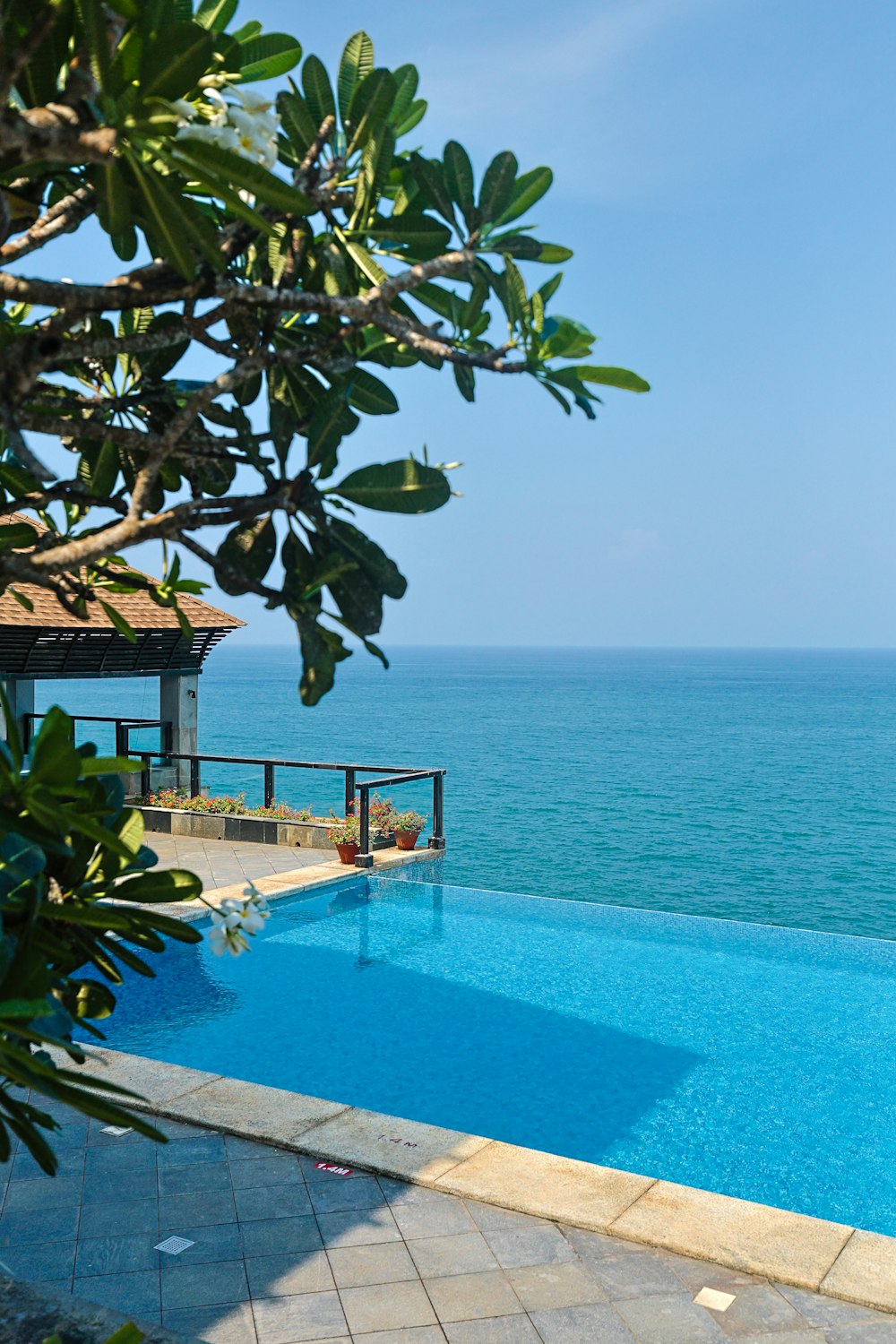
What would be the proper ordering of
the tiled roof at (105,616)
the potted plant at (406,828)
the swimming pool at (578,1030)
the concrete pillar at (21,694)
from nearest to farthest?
the swimming pool at (578,1030), the tiled roof at (105,616), the potted plant at (406,828), the concrete pillar at (21,694)

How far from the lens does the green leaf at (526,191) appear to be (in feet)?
6.60

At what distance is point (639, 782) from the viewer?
4606cm

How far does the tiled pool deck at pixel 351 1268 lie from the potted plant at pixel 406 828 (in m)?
9.74

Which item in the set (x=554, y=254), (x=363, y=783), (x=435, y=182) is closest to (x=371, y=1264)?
(x=554, y=254)

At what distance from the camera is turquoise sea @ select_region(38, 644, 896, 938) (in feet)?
80.9

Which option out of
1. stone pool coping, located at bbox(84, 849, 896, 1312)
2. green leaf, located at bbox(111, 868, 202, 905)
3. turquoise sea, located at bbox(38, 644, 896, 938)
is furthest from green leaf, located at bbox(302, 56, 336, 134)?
turquoise sea, located at bbox(38, 644, 896, 938)

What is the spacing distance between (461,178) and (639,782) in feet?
148

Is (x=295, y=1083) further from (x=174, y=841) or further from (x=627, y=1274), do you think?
(x=174, y=841)

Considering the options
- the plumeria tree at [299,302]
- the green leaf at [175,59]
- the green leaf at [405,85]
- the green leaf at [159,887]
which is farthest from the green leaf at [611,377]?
the green leaf at [159,887]

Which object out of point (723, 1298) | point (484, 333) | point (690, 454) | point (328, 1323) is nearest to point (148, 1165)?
point (328, 1323)

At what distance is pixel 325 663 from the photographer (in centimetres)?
210

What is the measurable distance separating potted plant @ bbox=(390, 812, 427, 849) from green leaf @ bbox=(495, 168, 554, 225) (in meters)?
13.9

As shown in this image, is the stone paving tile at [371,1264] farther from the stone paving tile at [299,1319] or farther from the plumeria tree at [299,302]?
the plumeria tree at [299,302]

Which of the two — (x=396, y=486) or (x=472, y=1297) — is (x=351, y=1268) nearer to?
(x=472, y=1297)
